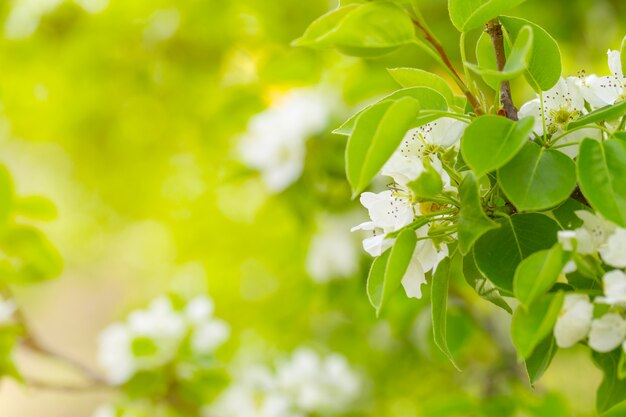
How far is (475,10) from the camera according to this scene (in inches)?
19.3

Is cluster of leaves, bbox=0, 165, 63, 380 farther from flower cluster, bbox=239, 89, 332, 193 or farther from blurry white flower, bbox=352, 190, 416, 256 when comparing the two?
blurry white flower, bbox=352, 190, 416, 256

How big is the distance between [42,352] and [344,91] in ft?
2.02

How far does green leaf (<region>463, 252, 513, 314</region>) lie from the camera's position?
513mm

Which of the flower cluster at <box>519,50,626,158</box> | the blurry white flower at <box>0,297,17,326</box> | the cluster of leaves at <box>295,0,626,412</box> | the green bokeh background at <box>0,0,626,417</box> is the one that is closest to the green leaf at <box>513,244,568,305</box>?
the cluster of leaves at <box>295,0,626,412</box>

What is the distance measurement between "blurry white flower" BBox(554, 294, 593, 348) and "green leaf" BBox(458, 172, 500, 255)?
0.06m

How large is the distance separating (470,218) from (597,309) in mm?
87

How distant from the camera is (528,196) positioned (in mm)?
442

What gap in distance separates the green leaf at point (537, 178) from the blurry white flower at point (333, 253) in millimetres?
827

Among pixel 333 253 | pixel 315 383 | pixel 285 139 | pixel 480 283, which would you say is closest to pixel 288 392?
pixel 315 383

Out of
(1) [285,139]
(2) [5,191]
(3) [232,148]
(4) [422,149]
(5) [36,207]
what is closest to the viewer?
(4) [422,149]

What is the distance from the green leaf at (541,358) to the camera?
0.48 m

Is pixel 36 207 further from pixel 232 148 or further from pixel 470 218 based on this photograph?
pixel 470 218

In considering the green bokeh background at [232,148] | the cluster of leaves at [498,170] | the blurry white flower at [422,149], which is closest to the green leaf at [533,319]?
the cluster of leaves at [498,170]

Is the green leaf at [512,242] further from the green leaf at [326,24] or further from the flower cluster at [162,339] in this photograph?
the flower cluster at [162,339]
